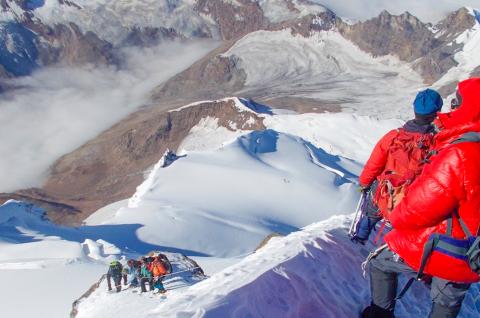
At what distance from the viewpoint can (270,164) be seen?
4462 cm

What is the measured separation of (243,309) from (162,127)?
3490 inches

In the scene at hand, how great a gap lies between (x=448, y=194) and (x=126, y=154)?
90645 mm

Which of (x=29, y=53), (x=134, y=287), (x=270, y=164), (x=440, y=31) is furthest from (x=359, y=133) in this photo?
(x=29, y=53)

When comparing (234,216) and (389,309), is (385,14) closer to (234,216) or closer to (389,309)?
(234,216)

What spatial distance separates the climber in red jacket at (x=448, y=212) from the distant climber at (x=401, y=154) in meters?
0.90

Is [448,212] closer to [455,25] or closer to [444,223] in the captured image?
[444,223]

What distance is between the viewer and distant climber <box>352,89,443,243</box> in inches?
192

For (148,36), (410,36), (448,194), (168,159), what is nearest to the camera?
(448,194)

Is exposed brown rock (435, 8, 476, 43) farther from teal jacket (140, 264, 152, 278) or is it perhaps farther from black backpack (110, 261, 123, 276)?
teal jacket (140, 264, 152, 278)

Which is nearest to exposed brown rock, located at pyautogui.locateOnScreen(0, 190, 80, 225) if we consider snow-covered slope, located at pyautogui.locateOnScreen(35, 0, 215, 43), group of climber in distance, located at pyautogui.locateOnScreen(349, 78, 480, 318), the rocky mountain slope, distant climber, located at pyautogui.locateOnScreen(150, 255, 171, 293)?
the rocky mountain slope

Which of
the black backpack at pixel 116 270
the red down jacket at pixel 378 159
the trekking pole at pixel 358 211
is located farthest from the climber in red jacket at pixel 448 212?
the black backpack at pixel 116 270

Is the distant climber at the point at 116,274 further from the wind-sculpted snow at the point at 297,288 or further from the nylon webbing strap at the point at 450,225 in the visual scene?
the nylon webbing strap at the point at 450,225

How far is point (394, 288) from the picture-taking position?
4.48 metres

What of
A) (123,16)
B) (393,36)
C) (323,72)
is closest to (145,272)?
(323,72)
